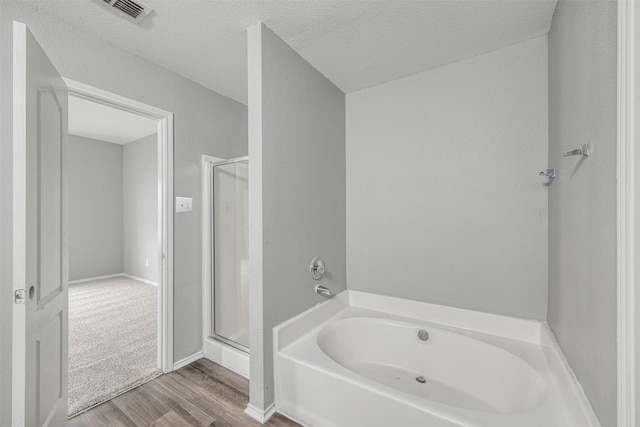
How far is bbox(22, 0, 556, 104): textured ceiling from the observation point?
142 centimetres

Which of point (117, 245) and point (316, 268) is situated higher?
point (316, 268)

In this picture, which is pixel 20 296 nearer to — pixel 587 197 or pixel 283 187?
pixel 283 187

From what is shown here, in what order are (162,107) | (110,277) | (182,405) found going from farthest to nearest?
(110,277)
(162,107)
(182,405)

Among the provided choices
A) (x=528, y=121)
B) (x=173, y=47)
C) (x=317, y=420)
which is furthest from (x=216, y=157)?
(x=528, y=121)

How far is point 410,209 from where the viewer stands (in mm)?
2080

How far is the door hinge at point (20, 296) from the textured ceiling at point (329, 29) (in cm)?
139

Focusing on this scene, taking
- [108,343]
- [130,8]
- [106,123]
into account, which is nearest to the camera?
[130,8]

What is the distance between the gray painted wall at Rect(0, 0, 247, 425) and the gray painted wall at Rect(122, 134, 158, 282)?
2.49 m

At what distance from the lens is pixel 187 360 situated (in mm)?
2111

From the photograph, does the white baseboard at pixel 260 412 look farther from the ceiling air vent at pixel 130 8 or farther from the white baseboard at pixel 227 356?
the ceiling air vent at pixel 130 8

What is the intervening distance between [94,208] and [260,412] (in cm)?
467

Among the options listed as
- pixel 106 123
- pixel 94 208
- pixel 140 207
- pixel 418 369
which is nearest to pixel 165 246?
pixel 418 369
